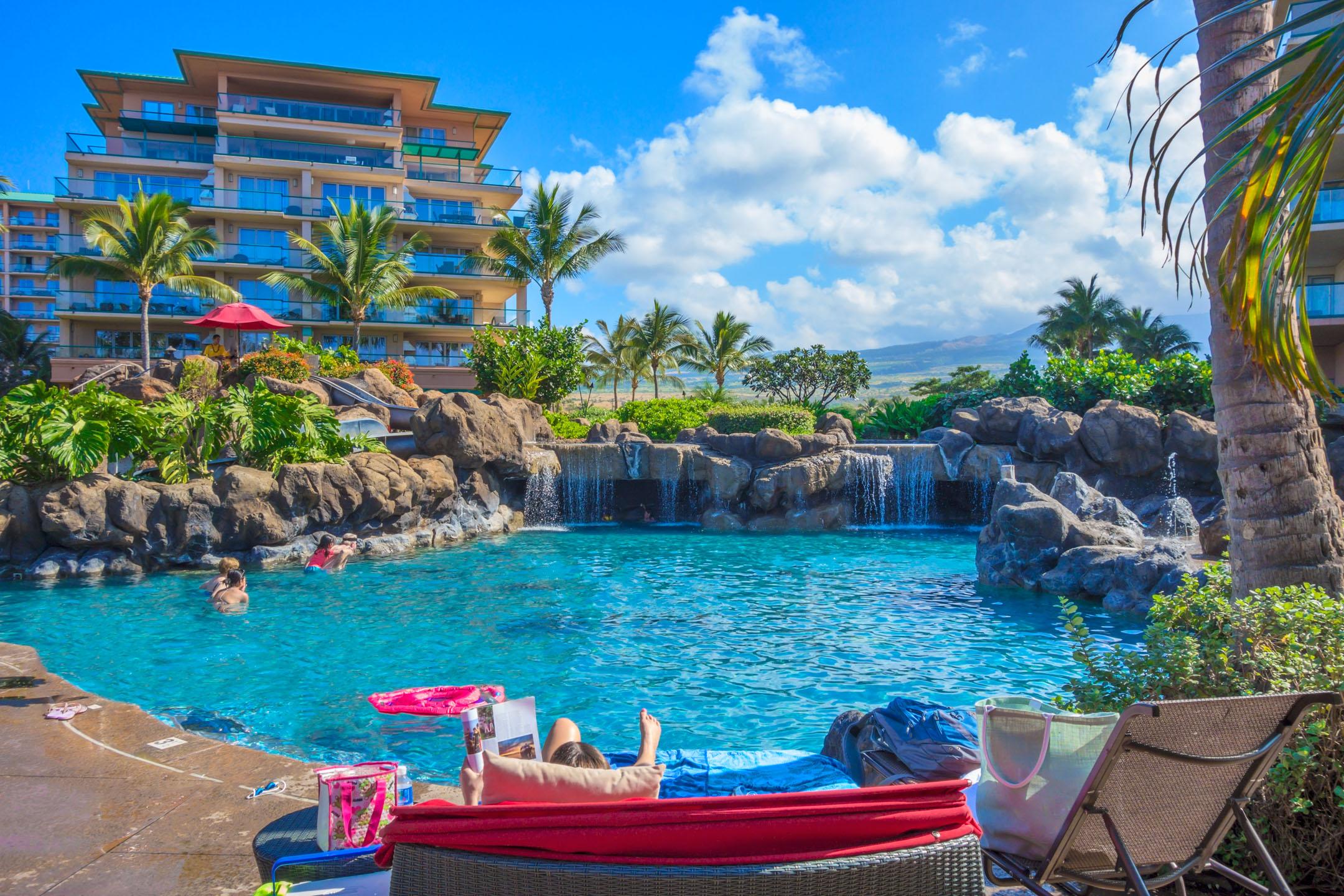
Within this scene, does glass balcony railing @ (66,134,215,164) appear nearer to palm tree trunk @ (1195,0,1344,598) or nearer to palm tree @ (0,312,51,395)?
palm tree @ (0,312,51,395)

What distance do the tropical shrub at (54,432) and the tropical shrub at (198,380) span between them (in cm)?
888

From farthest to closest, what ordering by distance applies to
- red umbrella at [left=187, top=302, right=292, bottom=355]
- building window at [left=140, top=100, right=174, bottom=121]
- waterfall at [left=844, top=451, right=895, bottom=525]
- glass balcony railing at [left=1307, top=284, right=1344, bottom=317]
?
building window at [left=140, top=100, right=174, bottom=121] → red umbrella at [left=187, top=302, right=292, bottom=355] → glass balcony railing at [left=1307, top=284, right=1344, bottom=317] → waterfall at [left=844, top=451, right=895, bottom=525]

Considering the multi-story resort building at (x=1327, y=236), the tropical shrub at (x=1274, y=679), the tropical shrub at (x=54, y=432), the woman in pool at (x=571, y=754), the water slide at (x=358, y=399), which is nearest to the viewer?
the woman in pool at (x=571, y=754)

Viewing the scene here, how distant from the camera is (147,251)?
102 feet

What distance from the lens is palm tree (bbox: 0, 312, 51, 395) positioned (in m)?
43.7

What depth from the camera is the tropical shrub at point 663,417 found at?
27.0m

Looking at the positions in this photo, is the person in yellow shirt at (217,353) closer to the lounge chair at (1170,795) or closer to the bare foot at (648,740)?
the bare foot at (648,740)

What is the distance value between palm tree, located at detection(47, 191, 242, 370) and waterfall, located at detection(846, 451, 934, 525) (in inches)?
1006

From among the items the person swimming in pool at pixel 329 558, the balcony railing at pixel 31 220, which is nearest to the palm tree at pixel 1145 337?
the person swimming in pool at pixel 329 558

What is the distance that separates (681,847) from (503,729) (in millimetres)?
1287

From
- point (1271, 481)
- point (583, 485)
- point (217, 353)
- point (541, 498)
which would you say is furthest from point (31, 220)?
point (1271, 481)

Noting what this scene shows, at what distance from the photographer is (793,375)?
43938mm

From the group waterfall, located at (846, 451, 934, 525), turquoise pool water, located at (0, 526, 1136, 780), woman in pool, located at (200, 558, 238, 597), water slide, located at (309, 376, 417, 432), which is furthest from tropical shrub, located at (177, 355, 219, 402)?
waterfall, located at (846, 451, 934, 525)

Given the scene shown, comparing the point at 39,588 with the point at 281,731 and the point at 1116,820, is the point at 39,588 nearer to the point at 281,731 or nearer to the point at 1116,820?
the point at 281,731
